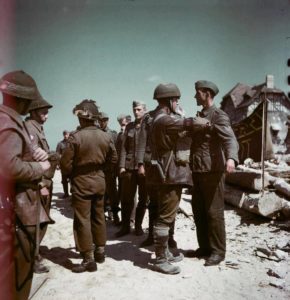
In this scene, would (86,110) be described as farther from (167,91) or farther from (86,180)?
(167,91)

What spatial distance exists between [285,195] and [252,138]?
4.58 meters

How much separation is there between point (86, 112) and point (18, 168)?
2252mm

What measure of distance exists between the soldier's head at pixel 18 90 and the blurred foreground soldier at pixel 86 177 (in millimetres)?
1866

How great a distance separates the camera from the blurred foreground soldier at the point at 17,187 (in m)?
2.57

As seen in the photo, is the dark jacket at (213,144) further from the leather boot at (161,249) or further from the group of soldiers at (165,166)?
the leather boot at (161,249)

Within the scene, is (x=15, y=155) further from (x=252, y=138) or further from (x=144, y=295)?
(x=252, y=138)

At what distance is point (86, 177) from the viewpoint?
4.76m

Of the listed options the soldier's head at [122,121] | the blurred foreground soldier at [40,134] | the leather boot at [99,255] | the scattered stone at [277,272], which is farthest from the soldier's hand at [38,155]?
the soldier's head at [122,121]

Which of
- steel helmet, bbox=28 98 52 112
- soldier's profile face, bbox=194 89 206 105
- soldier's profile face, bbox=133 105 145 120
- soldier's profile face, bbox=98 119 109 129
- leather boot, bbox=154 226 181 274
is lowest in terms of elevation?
leather boot, bbox=154 226 181 274

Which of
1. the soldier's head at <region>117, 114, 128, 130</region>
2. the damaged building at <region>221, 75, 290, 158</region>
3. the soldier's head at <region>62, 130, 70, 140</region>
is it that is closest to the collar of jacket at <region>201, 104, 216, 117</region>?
the soldier's head at <region>117, 114, 128, 130</region>

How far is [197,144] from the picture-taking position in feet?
16.2

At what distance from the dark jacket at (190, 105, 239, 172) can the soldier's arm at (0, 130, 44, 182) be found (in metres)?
2.77

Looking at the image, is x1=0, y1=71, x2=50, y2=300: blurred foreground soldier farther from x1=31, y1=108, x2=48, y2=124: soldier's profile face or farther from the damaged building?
the damaged building

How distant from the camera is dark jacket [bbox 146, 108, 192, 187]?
4.55 meters
